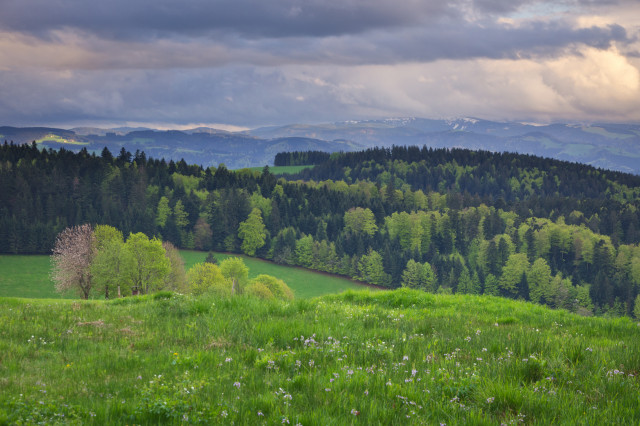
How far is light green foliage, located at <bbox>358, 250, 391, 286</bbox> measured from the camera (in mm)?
155250

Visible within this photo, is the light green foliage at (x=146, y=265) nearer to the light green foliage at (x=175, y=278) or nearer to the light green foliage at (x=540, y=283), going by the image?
the light green foliage at (x=175, y=278)

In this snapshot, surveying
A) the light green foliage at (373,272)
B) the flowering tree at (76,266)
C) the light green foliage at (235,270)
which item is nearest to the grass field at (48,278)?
the light green foliage at (373,272)

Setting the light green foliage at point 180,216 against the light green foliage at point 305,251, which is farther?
the light green foliage at point 180,216

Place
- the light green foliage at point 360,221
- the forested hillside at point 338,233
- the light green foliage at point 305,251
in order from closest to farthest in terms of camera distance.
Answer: the forested hillside at point 338,233, the light green foliage at point 305,251, the light green foliage at point 360,221

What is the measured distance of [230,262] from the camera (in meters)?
116

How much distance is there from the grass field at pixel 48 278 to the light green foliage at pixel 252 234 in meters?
6.45

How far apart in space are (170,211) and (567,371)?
185 m

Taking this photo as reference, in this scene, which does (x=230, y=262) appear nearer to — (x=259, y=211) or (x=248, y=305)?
(x=259, y=211)

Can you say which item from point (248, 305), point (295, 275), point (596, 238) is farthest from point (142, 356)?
point (596, 238)

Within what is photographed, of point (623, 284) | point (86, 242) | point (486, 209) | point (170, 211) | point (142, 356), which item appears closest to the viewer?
point (142, 356)

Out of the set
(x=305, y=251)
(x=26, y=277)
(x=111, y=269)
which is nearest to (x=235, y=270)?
(x=111, y=269)

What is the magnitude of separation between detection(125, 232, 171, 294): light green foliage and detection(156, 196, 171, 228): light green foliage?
3677 inches

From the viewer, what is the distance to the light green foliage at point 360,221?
186125 millimetres

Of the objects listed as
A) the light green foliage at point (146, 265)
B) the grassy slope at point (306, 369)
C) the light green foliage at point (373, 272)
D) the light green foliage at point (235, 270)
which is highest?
the grassy slope at point (306, 369)
